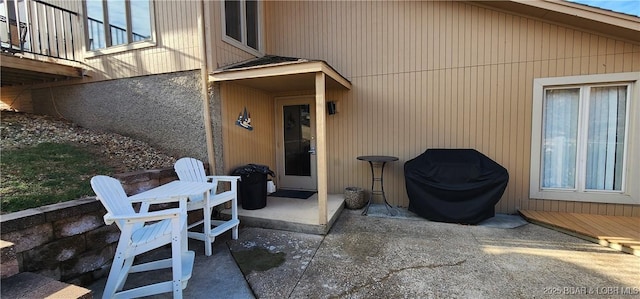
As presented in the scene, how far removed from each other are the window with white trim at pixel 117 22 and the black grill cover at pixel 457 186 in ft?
16.4

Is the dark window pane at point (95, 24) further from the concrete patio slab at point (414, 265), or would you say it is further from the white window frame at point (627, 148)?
the white window frame at point (627, 148)

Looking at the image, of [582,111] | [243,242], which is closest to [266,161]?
[243,242]

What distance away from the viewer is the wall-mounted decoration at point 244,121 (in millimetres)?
4438

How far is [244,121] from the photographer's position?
178 inches

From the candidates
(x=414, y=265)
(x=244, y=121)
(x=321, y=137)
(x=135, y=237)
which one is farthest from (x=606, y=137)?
(x=135, y=237)

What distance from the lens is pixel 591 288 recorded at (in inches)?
91.2

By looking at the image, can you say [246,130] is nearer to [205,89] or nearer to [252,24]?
[205,89]

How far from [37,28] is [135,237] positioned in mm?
5712

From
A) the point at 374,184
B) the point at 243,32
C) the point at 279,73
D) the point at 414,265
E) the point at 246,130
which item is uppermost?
the point at 243,32

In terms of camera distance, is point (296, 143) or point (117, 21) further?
point (296, 143)

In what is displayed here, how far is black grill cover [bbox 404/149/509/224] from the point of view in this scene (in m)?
3.81

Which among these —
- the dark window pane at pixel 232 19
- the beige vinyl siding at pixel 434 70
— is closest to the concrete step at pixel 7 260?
the dark window pane at pixel 232 19

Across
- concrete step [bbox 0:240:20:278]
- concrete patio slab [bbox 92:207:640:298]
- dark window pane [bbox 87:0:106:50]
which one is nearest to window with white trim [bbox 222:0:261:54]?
dark window pane [bbox 87:0:106:50]

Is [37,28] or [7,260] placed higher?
[37,28]
